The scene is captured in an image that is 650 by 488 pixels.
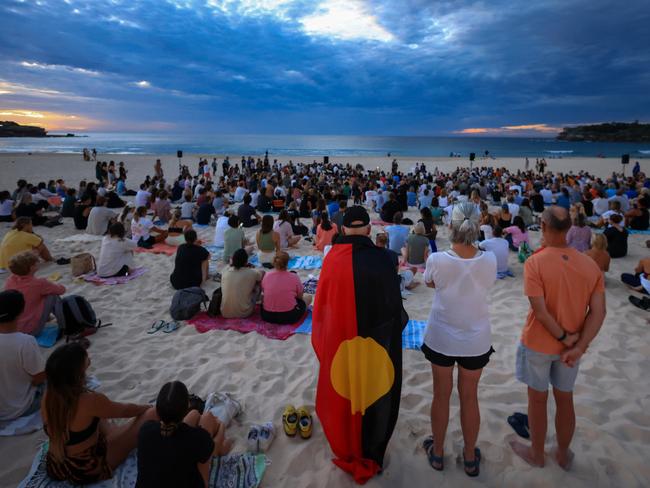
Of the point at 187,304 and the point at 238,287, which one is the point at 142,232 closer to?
the point at 187,304

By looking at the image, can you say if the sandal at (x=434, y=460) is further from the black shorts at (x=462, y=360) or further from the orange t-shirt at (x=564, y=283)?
the orange t-shirt at (x=564, y=283)

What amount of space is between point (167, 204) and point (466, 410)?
33.2 feet

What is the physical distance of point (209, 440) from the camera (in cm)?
210

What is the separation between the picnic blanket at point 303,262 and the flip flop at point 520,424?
458cm

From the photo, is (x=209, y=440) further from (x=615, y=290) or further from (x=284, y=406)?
(x=615, y=290)

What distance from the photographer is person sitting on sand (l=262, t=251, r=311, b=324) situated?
4.79 meters

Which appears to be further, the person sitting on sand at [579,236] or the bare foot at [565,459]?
the person sitting on sand at [579,236]

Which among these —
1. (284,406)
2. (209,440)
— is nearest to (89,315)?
(284,406)

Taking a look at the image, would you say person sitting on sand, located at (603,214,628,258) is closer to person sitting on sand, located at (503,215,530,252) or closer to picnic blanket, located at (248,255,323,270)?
person sitting on sand, located at (503,215,530,252)

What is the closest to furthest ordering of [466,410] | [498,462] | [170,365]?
[466,410] < [498,462] < [170,365]

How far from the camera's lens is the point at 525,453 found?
2.79 m

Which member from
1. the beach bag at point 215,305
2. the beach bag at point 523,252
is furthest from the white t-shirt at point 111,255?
the beach bag at point 523,252

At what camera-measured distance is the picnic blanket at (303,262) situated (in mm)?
7348

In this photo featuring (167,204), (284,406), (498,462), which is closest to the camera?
(498,462)
